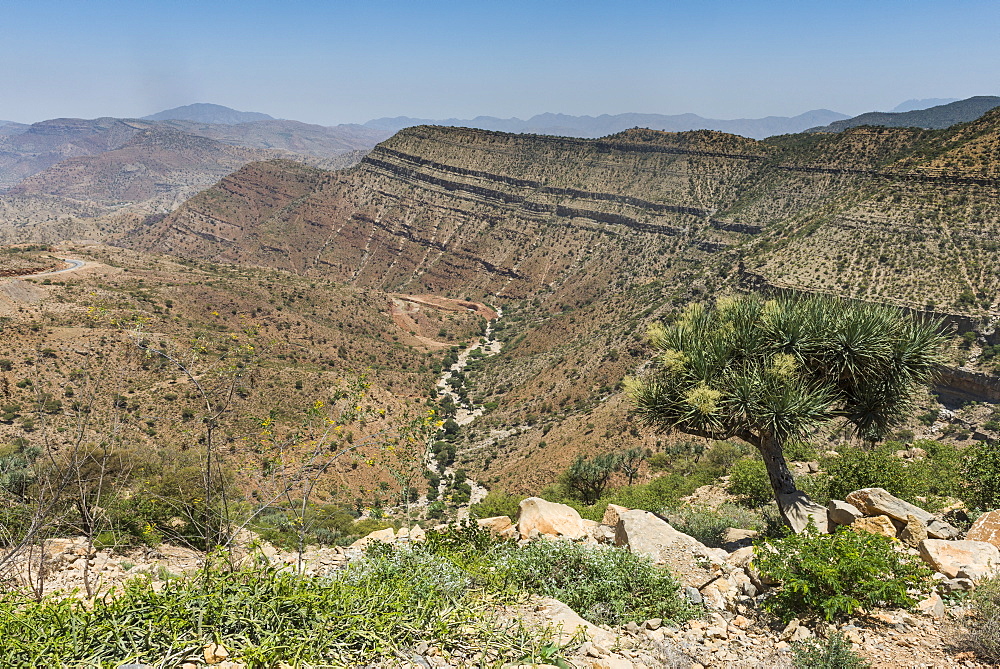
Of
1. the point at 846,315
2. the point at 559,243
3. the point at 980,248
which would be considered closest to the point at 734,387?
the point at 846,315

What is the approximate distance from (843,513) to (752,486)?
6.77m

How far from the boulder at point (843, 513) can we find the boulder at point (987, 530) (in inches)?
64.0

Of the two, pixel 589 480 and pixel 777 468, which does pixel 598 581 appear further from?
pixel 589 480

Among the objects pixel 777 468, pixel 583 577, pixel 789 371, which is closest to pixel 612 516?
pixel 777 468

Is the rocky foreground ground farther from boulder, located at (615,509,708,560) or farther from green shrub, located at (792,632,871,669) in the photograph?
green shrub, located at (792,632,871,669)

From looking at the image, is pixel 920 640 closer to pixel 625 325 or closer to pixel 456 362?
pixel 625 325

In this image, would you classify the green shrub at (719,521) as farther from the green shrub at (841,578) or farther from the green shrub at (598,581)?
the green shrub at (841,578)

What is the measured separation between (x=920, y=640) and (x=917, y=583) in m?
1.10

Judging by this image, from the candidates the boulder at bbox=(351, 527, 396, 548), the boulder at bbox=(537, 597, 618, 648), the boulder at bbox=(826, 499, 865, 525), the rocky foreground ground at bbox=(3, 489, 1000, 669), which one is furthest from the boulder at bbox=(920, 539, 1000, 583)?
the boulder at bbox=(351, 527, 396, 548)

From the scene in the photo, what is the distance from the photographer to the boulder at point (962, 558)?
23.9 feet

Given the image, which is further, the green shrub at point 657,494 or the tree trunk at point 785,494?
the green shrub at point 657,494

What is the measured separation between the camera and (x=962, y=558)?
7.64 metres

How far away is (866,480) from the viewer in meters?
13.6

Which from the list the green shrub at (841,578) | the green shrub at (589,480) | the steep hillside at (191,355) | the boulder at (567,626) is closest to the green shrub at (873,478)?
the green shrub at (841,578)
